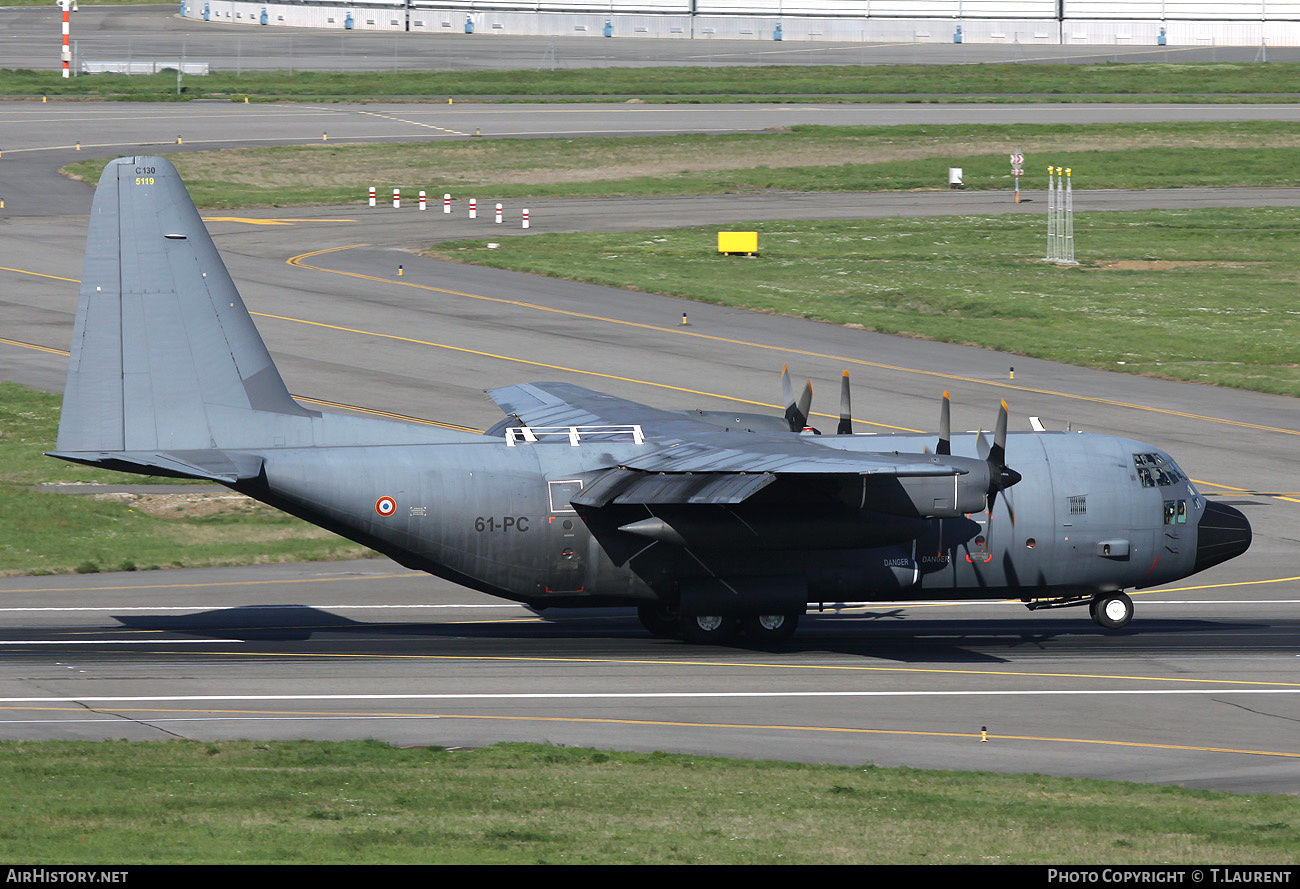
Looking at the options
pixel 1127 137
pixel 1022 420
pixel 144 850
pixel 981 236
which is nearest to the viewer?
pixel 144 850

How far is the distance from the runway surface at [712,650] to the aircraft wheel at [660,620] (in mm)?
504

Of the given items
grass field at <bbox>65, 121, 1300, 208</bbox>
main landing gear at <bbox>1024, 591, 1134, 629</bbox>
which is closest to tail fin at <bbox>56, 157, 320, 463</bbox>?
main landing gear at <bbox>1024, 591, 1134, 629</bbox>

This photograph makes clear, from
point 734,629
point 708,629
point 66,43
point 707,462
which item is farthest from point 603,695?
point 66,43

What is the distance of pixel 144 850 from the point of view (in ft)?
55.9

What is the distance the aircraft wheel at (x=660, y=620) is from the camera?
31625 mm

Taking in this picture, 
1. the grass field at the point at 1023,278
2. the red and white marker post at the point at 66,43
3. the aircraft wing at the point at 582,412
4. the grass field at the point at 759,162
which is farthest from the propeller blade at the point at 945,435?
the red and white marker post at the point at 66,43

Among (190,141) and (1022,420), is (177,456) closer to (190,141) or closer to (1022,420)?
(1022,420)

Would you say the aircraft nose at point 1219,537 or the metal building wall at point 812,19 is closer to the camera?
the aircraft nose at point 1219,537

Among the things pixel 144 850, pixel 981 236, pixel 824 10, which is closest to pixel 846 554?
pixel 144 850

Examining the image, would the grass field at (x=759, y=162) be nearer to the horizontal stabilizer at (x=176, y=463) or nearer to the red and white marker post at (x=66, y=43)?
the red and white marker post at (x=66, y=43)

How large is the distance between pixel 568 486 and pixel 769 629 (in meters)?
5.10

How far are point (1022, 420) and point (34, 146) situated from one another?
6625 cm

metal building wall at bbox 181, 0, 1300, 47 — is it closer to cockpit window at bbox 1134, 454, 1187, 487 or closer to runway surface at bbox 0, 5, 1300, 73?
runway surface at bbox 0, 5, 1300, 73

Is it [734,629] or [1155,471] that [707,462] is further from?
[1155,471]
